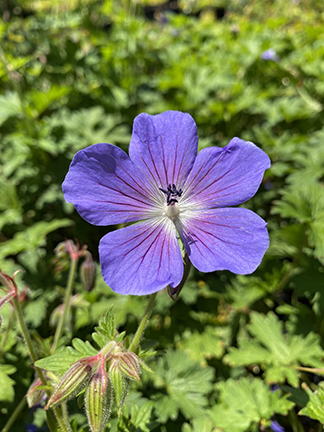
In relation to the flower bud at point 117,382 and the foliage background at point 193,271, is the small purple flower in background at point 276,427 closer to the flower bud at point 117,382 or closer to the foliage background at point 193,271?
the foliage background at point 193,271

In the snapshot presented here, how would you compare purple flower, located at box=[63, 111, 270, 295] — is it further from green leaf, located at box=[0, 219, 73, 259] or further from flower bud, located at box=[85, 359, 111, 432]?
green leaf, located at box=[0, 219, 73, 259]

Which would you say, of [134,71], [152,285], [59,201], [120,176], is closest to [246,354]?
[152,285]

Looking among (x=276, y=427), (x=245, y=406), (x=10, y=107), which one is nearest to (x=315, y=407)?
(x=245, y=406)

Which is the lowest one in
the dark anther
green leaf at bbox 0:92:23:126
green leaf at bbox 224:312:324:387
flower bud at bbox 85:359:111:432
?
green leaf at bbox 224:312:324:387

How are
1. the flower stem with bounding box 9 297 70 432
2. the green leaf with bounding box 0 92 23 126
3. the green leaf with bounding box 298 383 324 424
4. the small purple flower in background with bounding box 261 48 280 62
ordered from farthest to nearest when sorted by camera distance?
the small purple flower in background with bounding box 261 48 280 62 < the green leaf with bounding box 0 92 23 126 < the green leaf with bounding box 298 383 324 424 < the flower stem with bounding box 9 297 70 432

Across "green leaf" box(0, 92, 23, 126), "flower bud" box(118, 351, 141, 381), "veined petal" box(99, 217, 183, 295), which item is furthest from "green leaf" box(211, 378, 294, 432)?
"green leaf" box(0, 92, 23, 126)

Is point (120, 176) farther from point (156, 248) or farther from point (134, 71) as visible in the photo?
point (134, 71)
